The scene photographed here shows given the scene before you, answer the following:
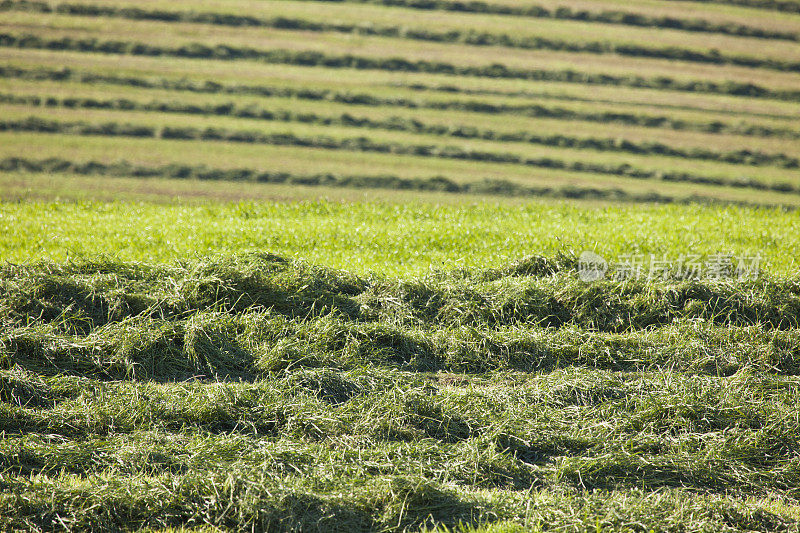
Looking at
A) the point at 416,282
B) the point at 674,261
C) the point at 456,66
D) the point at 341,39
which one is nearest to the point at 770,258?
the point at 674,261

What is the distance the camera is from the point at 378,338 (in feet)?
15.5

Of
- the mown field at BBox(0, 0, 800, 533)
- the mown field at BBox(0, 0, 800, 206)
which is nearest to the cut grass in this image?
the mown field at BBox(0, 0, 800, 533)

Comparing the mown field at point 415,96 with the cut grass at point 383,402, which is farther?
the mown field at point 415,96

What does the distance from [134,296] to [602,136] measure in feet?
34.3

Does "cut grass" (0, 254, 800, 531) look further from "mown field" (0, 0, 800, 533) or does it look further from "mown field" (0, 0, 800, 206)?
"mown field" (0, 0, 800, 206)

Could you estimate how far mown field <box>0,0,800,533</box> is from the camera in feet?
10.5

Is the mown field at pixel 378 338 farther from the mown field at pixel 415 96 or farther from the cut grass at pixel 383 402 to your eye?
the mown field at pixel 415 96

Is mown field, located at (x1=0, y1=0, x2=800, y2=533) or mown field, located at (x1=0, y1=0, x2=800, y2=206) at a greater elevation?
mown field, located at (x1=0, y1=0, x2=800, y2=206)

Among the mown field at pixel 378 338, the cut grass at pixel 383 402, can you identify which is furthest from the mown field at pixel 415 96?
the cut grass at pixel 383 402

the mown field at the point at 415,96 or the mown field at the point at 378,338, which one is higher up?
the mown field at the point at 415,96

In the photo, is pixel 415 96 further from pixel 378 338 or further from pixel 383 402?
pixel 383 402

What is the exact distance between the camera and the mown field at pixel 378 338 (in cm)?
319

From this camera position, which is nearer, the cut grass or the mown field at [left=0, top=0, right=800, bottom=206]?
the cut grass

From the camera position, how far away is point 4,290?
190 inches
